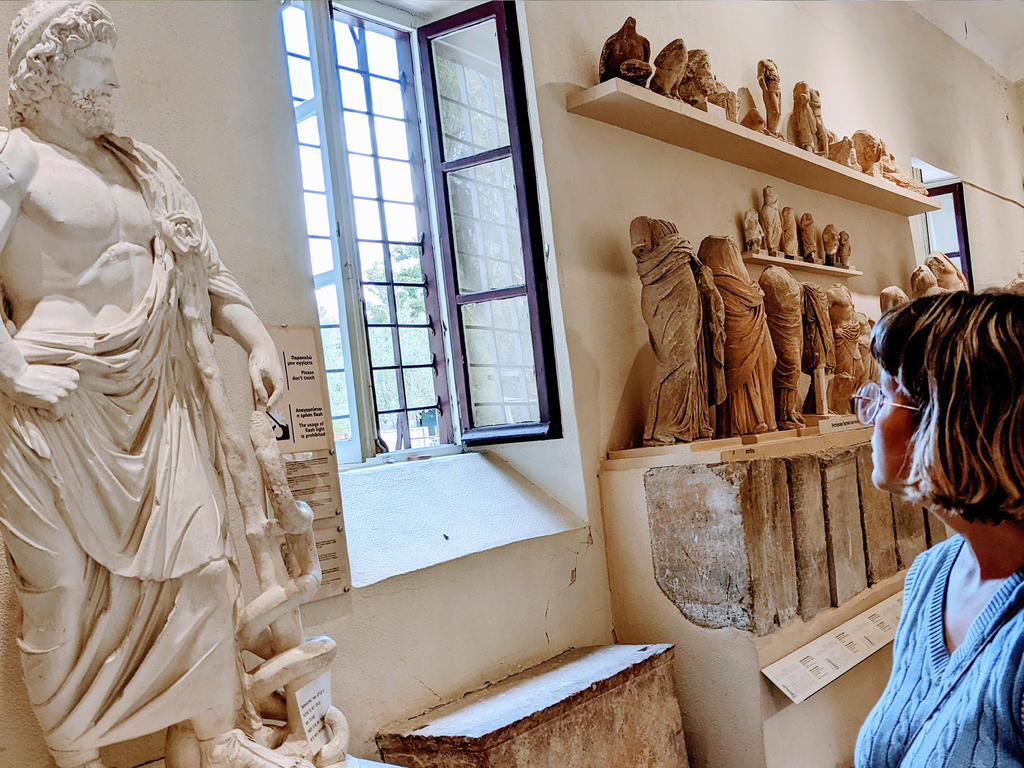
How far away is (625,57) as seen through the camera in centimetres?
443

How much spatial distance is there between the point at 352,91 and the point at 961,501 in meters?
3.42

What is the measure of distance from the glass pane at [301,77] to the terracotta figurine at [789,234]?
3079 millimetres

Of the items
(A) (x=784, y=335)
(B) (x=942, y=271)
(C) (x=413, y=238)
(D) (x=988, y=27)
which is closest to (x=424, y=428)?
(C) (x=413, y=238)

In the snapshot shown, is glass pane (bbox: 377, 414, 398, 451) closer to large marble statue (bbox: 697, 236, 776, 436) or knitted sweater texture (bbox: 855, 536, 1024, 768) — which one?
large marble statue (bbox: 697, 236, 776, 436)

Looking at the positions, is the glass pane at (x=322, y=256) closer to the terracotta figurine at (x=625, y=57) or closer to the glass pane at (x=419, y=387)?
the glass pane at (x=419, y=387)

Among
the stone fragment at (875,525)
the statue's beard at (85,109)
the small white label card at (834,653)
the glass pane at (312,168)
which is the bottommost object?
the small white label card at (834,653)

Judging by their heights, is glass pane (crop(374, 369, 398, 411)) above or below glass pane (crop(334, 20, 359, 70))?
below

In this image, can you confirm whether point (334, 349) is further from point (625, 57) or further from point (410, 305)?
point (625, 57)

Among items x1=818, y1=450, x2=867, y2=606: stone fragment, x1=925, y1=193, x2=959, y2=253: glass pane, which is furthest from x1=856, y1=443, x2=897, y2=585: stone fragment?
x1=925, y1=193, x2=959, y2=253: glass pane

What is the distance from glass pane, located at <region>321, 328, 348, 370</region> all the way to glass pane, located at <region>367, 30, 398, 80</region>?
122 centimetres

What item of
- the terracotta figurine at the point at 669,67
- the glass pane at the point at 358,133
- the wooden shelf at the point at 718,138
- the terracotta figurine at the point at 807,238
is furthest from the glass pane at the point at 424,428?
the terracotta figurine at the point at 807,238

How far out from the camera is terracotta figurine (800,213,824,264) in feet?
20.0

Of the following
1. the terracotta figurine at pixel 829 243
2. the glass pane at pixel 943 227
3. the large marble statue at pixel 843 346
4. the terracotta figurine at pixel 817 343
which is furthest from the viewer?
the glass pane at pixel 943 227

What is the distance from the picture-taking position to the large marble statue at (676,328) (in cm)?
406
